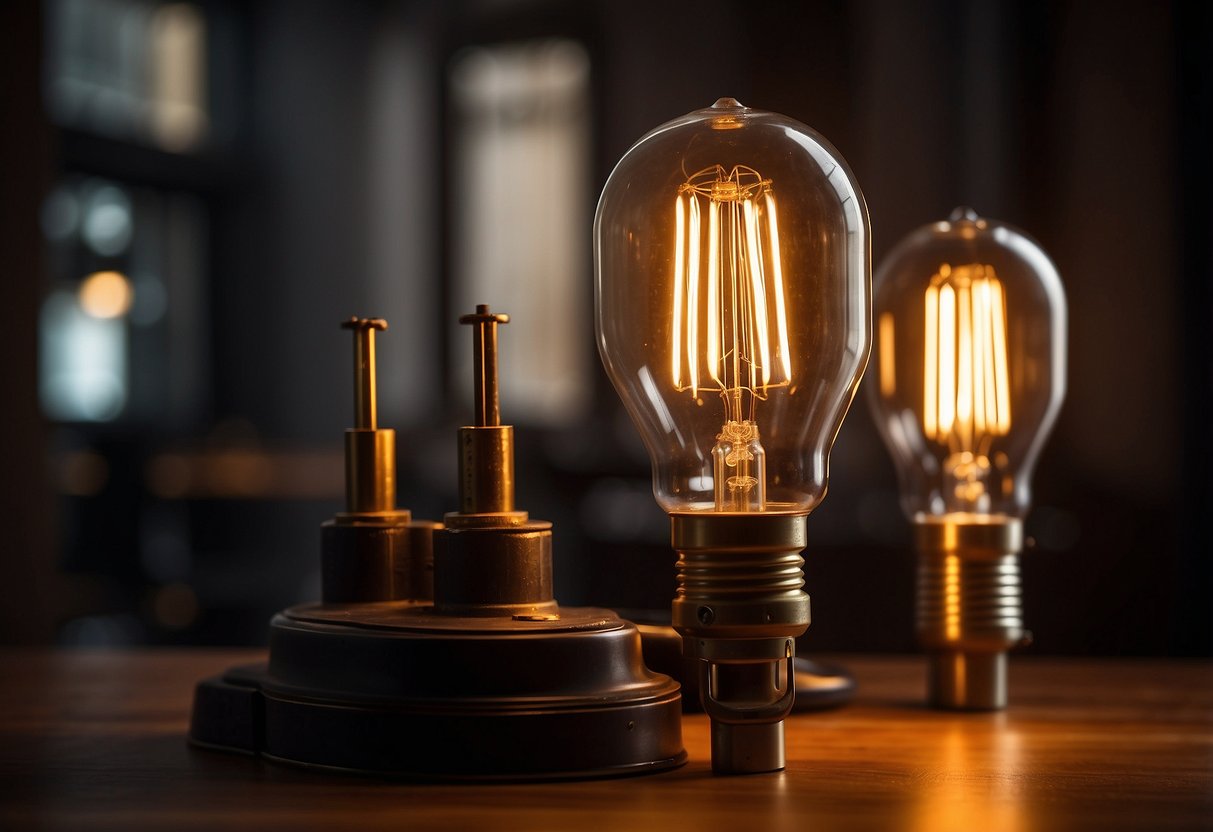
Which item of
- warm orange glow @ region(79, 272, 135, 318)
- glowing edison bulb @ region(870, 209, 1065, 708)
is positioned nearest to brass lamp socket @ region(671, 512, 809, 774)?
glowing edison bulb @ region(870, 209, 1065, 708)

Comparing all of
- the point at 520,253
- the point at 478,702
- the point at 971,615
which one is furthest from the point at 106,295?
the point at 478,702

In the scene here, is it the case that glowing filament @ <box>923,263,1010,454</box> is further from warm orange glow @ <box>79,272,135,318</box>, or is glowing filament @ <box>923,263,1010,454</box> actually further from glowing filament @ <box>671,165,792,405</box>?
warm orange glow @ <box>79,272,135,318</box>

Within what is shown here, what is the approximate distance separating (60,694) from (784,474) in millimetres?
571

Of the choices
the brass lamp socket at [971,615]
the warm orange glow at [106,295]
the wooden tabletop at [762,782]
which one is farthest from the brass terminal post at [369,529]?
the warm orange glow at [106,295]

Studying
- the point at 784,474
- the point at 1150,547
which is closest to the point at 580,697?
the point at 784,474

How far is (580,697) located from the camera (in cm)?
73

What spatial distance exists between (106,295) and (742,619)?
174 inches

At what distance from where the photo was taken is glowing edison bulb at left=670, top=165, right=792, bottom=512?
775mm

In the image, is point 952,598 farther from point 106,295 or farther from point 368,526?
point 106,295

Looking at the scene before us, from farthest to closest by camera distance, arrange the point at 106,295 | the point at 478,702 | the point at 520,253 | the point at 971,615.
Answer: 1. the point at 520,253
2. the point at 106,295
3. the point at 971,615
4. the point at 478,702

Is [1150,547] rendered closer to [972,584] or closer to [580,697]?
[972,584]

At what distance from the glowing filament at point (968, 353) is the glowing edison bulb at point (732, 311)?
0.29 meters

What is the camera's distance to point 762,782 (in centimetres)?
72

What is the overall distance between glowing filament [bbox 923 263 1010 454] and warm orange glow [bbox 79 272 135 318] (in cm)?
413
